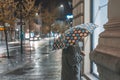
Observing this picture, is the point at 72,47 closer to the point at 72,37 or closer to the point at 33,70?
the point at 72,37

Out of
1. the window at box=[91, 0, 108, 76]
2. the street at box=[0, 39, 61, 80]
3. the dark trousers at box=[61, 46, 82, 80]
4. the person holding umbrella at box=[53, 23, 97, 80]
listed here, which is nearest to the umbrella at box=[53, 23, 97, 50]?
the person holding umbrella at box=[53, 23, 97, 80]

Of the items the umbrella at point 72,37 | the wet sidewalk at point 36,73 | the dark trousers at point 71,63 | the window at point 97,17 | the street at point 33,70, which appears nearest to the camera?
the umbrella at point 72,37

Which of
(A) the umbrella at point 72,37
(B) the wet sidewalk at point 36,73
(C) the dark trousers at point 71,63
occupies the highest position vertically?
(A) the umbrella at point 72,37

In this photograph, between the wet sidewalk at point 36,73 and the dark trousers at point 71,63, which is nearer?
the dark trousers at point 71,63

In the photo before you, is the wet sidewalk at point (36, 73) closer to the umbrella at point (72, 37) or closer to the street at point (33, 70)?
the street at point (33, 70)

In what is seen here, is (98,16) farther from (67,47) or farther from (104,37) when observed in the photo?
(104,37)

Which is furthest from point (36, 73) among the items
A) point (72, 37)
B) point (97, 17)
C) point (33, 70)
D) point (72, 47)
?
point (72, 37)

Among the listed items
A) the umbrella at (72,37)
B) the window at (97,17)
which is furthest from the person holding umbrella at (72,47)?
the window at (97,17)

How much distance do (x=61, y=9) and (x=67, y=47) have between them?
269 feet

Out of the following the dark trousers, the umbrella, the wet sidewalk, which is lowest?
the wet sidewalk

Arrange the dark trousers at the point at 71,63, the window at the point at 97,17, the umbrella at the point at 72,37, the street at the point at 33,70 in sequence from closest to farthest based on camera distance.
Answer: the umbrella at the point at 72,37 < the dark trousers at the point at 71,63 < the window at the point at 97,17 < the street at the point at 33,70

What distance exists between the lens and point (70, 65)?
28.2 ft

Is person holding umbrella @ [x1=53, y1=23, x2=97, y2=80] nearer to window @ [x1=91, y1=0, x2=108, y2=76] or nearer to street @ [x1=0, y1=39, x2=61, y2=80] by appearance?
window @ [x1=91, y1=0, x2=108, y2=76]

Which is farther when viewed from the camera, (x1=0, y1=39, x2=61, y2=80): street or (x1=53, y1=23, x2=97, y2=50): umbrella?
(x1=0, y1=39, x2=61, y2=80): street
